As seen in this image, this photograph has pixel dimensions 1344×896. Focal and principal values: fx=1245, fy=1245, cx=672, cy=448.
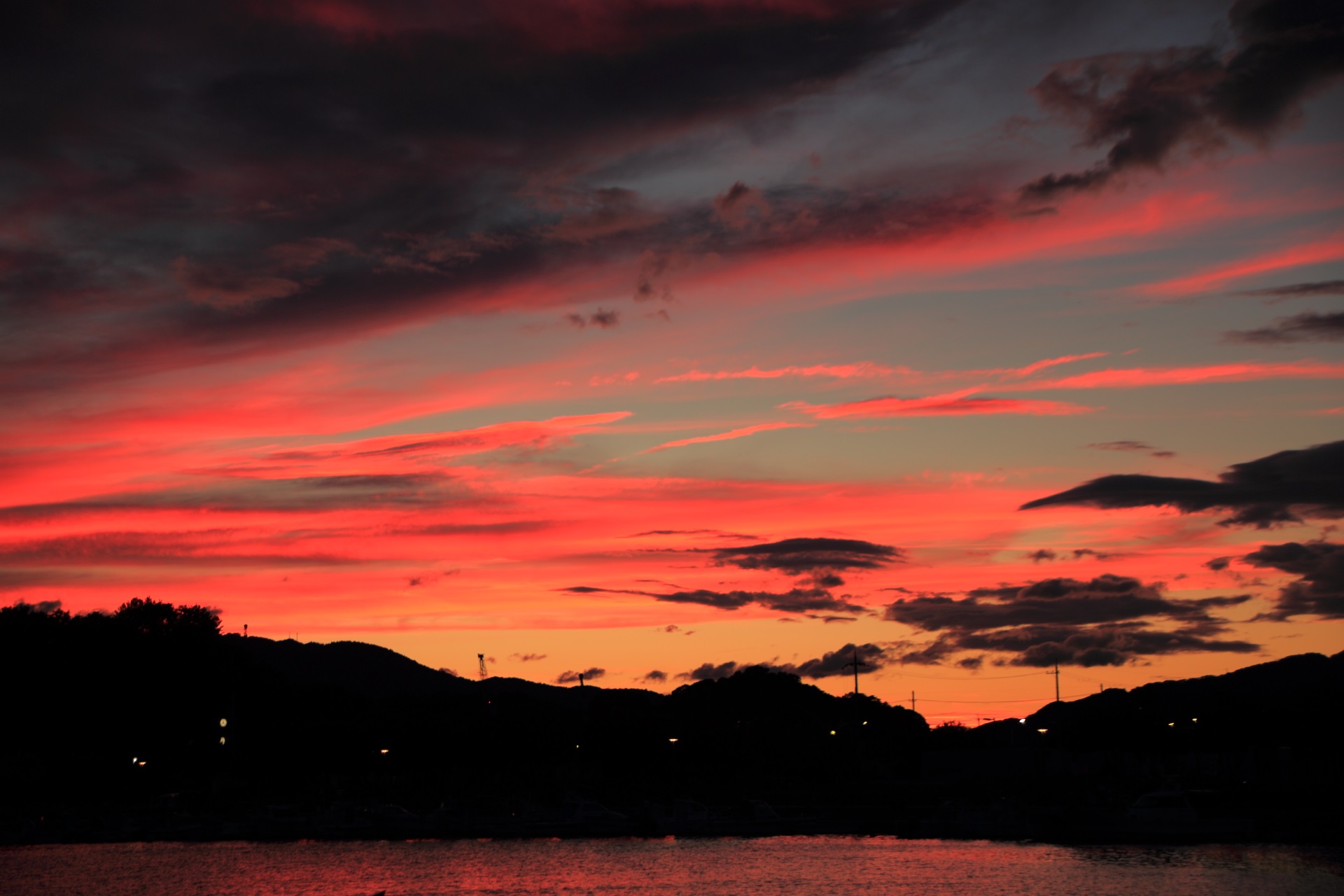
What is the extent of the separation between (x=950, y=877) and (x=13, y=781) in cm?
9218

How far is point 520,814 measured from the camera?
11119cm

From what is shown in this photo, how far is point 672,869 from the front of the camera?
8162 cm

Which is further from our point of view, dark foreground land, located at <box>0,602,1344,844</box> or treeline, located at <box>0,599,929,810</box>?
treeline, located at <box>0,599,929,810</box>

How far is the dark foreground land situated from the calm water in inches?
226

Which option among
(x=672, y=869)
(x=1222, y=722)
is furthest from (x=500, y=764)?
(x=1222, y=722)

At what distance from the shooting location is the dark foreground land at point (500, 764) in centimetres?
10306

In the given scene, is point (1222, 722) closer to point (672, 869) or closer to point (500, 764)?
point (672, 869)

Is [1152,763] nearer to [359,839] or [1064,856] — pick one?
[1064,856]

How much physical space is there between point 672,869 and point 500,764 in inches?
2385

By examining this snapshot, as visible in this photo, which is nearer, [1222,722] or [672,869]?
[672,869]

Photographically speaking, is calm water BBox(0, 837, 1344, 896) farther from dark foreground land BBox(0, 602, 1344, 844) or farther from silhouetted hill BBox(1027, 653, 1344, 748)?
silhouetted hill BBox(1027, 653, 1344, 748)

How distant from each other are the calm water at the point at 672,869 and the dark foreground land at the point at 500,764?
5.75m

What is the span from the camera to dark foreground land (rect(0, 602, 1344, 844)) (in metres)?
103

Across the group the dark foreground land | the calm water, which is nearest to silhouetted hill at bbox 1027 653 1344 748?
the dark foreground land
